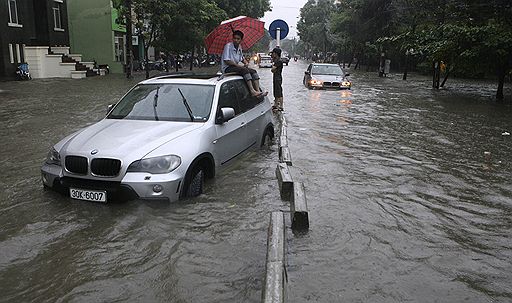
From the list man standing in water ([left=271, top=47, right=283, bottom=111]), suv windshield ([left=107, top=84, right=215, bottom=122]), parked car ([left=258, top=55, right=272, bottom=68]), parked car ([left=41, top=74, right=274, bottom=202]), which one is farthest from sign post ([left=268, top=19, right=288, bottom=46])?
parked car ([left=258, top=55, right=272, bottom=68])

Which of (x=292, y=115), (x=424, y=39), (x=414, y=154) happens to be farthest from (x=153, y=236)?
(x=424, y=39)

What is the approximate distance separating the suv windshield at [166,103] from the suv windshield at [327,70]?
16.0 meters

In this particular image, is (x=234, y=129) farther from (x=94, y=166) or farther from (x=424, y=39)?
(x=424, y=39)

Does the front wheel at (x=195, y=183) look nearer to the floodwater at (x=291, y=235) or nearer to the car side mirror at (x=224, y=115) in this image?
the floodwater at (x=291, y=235)

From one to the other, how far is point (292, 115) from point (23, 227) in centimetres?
1019

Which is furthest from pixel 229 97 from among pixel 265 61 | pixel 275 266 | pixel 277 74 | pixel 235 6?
pixel 265 61

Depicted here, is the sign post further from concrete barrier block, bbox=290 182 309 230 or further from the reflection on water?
concrete barrier block, bbox=290 182 309 230

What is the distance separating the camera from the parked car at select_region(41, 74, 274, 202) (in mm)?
5332

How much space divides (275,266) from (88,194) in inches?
104

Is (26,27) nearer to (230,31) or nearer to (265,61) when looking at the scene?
(230,31)

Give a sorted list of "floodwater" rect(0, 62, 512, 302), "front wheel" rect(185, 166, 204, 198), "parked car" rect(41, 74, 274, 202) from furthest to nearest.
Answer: "front wheel" rect(185, 166, 204, 198), "parked car" rect(41, 74, 274, 202), "floodwater" rect(0, 62, 512, 302)

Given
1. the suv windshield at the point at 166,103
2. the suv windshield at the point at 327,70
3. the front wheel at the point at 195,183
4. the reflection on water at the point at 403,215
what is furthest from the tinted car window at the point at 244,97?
the suv windshield at the point at 327,70

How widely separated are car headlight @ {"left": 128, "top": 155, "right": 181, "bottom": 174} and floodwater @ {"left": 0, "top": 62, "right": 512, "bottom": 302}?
41cm

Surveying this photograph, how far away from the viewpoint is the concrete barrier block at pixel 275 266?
11.1 feet
